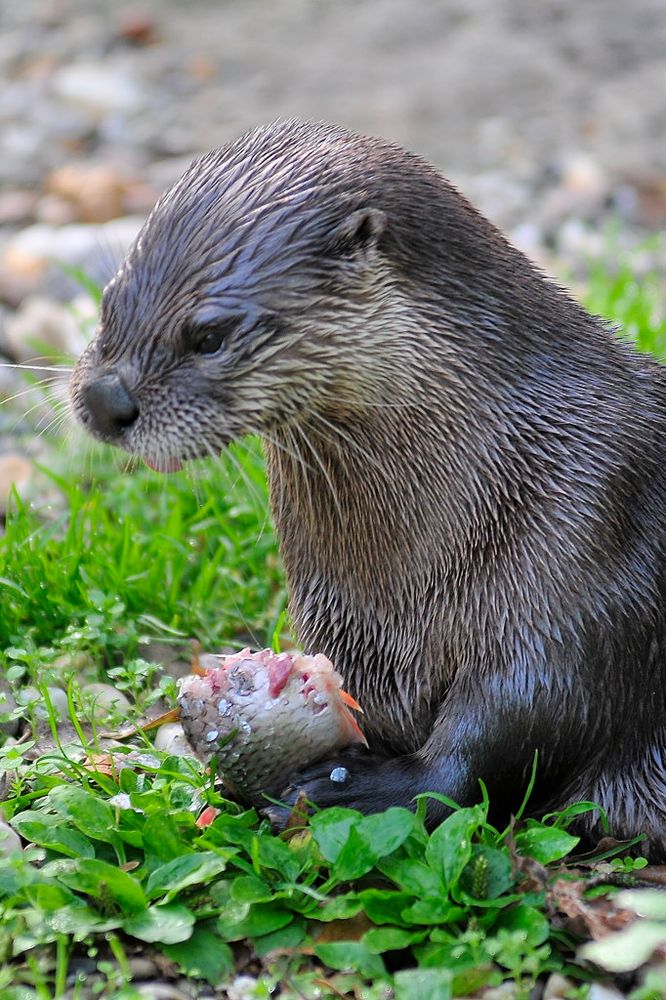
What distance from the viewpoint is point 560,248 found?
16.5 feet

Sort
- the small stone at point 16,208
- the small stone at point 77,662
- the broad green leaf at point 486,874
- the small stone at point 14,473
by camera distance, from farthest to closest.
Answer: the small stone at point 16,208 → the small stone at point 14,473 → the small stone at point 77,662 → the broad green leaf at point 486,874

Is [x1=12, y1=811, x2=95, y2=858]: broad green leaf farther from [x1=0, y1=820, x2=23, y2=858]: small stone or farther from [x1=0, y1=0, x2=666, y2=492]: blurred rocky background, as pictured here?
[x1=0, y1=0, x2=666, y2=492]: blurred rocky background

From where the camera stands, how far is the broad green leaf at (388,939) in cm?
199

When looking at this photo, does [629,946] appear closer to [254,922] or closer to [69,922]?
[254,922]

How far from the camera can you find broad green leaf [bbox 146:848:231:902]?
208 centimetres

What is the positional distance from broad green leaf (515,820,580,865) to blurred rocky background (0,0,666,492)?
251 cm

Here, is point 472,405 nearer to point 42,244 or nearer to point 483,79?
point 42,244

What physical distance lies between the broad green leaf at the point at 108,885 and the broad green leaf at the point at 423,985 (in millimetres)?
383

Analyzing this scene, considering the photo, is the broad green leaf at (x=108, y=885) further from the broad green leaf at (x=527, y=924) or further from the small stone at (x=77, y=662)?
the small stone at (x=77, y=662)

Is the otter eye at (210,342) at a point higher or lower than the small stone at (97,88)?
lower

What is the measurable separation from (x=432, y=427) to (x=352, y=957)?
80 centimetres

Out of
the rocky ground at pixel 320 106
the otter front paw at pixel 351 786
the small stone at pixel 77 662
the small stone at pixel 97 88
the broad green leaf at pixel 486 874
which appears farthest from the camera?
the small stone at pixel 97 88

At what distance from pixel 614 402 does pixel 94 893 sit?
109 cm

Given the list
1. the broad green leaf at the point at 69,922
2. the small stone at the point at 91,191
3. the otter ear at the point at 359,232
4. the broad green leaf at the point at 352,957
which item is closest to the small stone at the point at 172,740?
the broad green leaf at the point at 69,922
